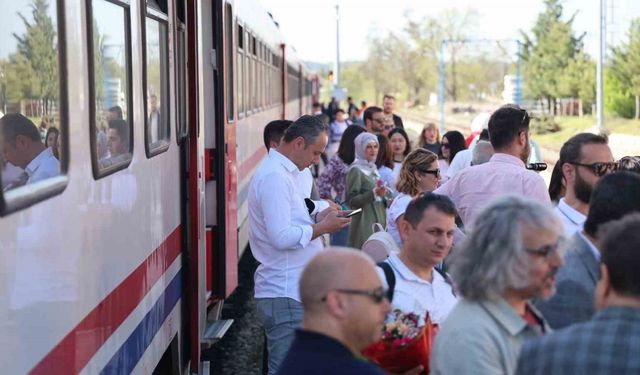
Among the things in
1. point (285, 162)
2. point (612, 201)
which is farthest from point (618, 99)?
point (612, 201)

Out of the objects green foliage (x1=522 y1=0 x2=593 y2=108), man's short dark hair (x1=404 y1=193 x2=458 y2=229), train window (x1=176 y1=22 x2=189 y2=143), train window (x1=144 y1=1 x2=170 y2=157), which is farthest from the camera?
green foliage (x1=522 y1=0 x2=593 y2=108)

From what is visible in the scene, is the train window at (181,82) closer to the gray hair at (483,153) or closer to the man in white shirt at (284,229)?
the man in white shirt at (284,229)

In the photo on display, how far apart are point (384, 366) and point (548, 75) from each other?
60.2m

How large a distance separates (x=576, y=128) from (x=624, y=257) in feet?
159

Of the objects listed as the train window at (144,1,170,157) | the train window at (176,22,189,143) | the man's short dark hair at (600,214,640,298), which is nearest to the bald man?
the man's short dark hair at (600,214,640,298)

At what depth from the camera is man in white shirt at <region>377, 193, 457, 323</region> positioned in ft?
14.2

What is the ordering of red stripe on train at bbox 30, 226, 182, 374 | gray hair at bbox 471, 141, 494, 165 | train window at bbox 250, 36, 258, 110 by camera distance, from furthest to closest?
train window at bbox 250, 36, 258, 110 → gray hair at bbox 471, 141, 494, 165 → red stripe on train at bbox 30, 226, 182, 374

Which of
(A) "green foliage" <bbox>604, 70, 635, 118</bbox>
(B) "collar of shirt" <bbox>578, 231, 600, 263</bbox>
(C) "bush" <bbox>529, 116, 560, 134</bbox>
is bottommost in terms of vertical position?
(C) "bush" <bbox>529, 116, 560, 134</bbox>

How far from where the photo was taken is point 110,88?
468 centimetres

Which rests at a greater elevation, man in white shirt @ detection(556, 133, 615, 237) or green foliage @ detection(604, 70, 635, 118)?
man in white shirt @ detection(556, 133, 615, 237)

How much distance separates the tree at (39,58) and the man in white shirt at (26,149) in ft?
0.33

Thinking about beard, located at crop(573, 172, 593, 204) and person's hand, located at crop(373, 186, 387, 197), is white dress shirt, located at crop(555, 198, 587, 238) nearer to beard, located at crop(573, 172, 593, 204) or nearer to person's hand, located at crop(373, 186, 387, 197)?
beard, located at crop(573, 172, 593, 204)

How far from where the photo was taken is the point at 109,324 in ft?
14.8

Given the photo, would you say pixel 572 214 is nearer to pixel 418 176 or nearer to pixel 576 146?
pixel 576 146
